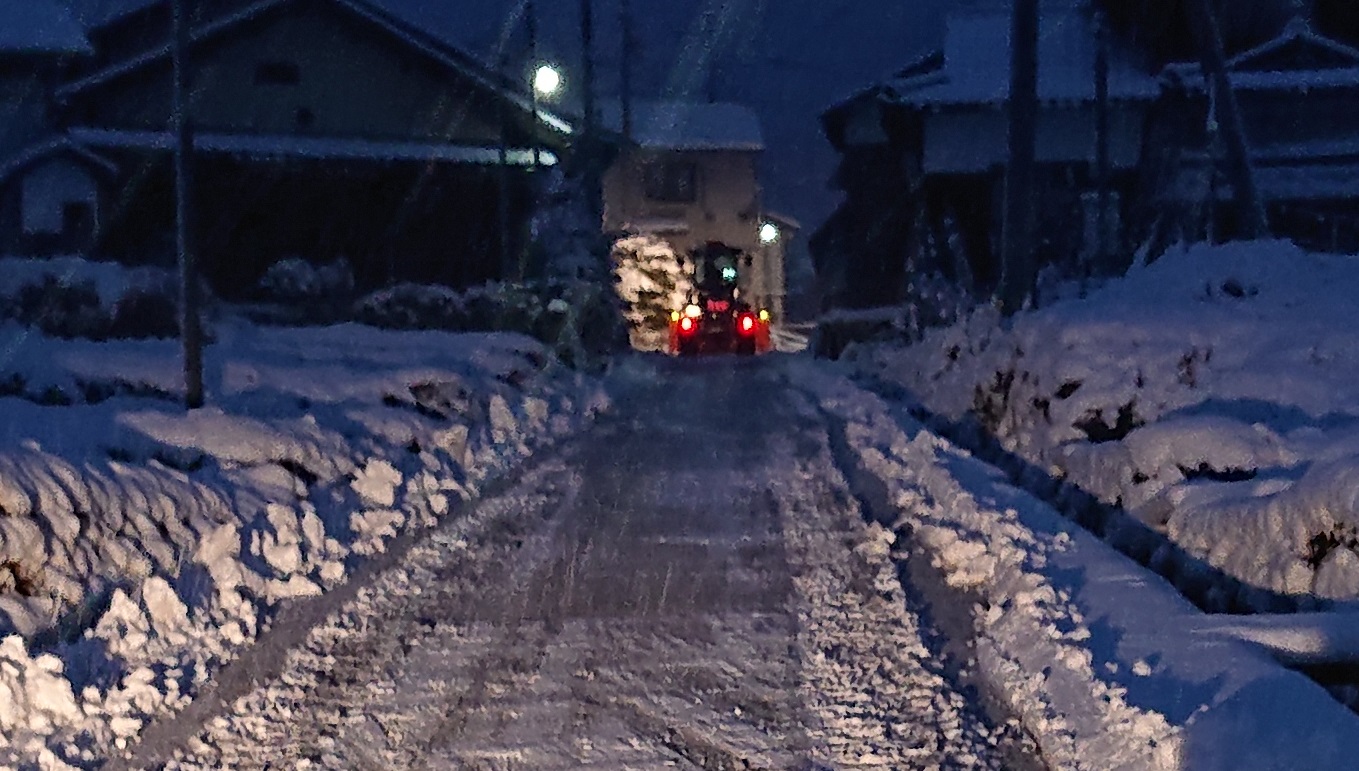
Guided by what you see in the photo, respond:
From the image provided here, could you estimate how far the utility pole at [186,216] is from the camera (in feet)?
43.1

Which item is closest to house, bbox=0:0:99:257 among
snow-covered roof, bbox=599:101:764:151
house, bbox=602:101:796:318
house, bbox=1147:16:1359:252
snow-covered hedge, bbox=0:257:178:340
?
snow-covered hedge, bbox=0:257:178:340

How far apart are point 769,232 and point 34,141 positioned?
1879 inches

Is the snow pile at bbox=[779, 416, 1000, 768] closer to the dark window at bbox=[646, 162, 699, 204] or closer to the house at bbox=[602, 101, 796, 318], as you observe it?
the house at bbox=[602, 101, 796, 318]

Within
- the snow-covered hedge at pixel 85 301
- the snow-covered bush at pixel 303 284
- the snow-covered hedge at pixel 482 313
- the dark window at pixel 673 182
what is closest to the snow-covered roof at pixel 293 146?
the snow-covered bush at pixel 303 284

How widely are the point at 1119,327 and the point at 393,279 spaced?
25.2 meters

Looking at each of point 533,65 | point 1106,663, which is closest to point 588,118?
point 533,65

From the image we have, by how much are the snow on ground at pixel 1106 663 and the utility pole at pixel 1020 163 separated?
9.25 meters

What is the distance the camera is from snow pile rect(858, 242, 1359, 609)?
8680 mm

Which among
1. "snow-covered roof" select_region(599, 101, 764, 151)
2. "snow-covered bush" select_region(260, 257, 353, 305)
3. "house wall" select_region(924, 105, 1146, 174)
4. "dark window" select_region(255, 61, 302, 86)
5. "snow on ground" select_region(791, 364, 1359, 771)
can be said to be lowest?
"snow on ground" select_region(791, 364, 1359, 771)

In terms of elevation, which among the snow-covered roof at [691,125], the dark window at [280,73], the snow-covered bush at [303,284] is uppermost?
the snow-covered roof at [691,125]

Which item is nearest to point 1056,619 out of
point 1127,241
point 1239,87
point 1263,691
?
point 1263,691

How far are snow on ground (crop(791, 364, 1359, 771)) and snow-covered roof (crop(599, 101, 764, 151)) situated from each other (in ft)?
192

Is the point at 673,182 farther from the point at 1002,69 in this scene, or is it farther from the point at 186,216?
the point at 186,216

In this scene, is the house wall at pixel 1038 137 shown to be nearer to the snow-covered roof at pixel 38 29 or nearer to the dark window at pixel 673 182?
the snow-covered roof at pixel 38 29
